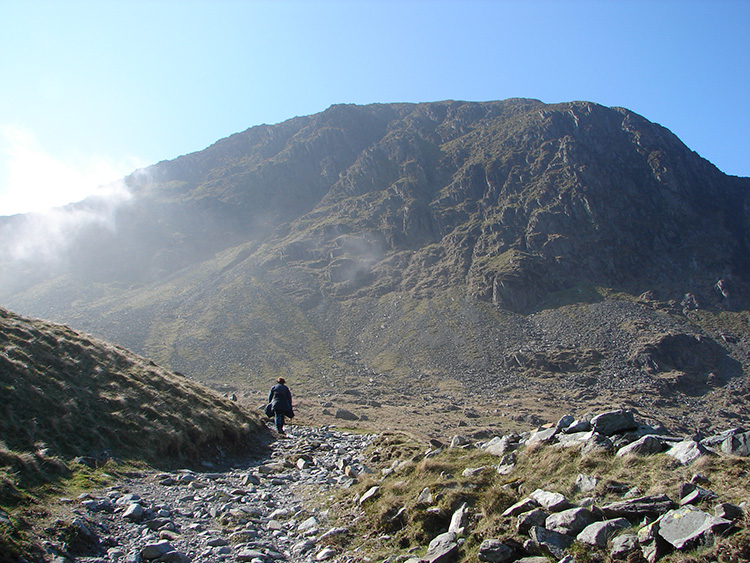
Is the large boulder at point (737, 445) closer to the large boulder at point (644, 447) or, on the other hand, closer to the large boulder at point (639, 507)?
the large boulder at point (644, 447)

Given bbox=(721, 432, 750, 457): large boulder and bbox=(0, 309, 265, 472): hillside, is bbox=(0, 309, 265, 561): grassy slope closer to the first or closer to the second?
bbox=(0, 309, 265, 472): hillside

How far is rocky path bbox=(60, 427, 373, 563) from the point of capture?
25.8ft

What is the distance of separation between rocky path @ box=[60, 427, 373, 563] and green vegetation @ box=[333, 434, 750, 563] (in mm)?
859

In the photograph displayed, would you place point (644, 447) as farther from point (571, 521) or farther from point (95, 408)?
point (95, 408)

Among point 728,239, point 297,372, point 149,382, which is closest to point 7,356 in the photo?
point 149,382

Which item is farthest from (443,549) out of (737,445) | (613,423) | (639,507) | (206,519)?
(613,423)

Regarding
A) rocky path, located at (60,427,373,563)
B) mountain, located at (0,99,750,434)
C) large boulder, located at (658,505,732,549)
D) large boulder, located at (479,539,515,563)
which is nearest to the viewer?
large boulder, located at (658,505,732,549)

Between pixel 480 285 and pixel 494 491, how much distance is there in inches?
5321

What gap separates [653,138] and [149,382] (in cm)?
→ 22091

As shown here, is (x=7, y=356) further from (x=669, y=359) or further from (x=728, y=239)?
(x=728, y=239)

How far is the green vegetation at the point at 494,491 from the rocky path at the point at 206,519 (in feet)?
2.82

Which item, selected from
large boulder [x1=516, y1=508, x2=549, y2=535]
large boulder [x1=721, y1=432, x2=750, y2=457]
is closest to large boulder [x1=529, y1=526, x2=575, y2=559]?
large boulder [x1=516, y1=508, x2=549, y2=535]

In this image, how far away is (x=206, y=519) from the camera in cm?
998

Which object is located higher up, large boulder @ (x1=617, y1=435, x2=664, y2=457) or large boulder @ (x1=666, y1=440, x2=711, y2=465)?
large boulder @ (x1=666, y1=440, x2=711, y2=465)
